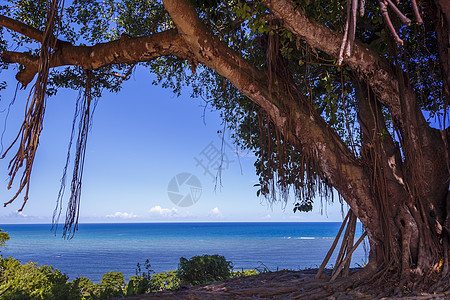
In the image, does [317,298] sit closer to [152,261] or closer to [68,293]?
[68,293]

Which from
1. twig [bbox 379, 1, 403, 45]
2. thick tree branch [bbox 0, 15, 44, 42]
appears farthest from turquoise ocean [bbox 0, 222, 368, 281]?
twig [bbox 379, 1, 403, 45]

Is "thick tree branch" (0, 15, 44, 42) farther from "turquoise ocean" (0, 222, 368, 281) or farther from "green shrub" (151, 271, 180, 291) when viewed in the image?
"green shrub" (151, 271, 180, 291)

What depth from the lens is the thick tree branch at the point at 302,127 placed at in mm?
3547

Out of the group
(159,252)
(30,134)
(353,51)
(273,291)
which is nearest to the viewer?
(30,134)

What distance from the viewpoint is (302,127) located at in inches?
143

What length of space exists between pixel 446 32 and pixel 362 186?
1806 mm

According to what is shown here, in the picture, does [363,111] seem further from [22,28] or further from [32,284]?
[32,284]

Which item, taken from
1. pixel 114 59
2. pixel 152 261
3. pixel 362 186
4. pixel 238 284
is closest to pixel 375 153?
pixel 362 186

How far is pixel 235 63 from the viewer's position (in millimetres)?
3557

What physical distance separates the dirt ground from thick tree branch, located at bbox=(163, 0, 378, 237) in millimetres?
796

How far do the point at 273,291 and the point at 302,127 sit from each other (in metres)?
1.80

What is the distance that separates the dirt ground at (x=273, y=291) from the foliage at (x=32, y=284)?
41.1 inches

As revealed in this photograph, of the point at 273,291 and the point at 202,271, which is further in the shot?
the point at 202,271

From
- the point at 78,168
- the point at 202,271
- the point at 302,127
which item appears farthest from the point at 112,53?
the point at 202,271
